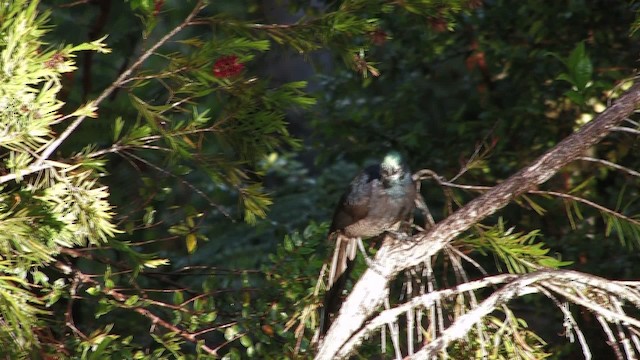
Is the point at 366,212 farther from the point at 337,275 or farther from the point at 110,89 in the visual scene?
the point at 110,89

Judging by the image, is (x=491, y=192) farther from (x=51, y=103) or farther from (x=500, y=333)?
(x=51, y=103)

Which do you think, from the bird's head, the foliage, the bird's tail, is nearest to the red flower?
the foliage

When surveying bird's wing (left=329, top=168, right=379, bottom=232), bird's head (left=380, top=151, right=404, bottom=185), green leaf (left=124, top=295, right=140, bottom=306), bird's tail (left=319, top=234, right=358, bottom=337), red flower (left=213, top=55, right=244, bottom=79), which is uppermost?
red flower (left=213, top=55, right=244, bottom=79)

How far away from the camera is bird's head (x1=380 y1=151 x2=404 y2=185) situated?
8.68 feet

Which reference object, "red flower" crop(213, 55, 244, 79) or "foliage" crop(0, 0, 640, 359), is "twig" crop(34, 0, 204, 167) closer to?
"foliage" crop(0, 0, 640, 359)

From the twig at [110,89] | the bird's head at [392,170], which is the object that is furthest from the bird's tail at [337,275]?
the twig at [110,89]

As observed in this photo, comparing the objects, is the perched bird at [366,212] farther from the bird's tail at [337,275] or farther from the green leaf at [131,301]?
the green leaf at [131,301]

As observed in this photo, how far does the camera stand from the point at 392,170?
2.64m

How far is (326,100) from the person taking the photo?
4.64 meters

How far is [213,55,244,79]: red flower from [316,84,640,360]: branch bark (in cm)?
60

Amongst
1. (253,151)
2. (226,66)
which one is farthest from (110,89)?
(253,151)

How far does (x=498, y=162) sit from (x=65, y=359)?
238cm

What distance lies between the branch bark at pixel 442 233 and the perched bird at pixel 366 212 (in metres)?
0.36

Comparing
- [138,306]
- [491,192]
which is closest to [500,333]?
[491,192]
